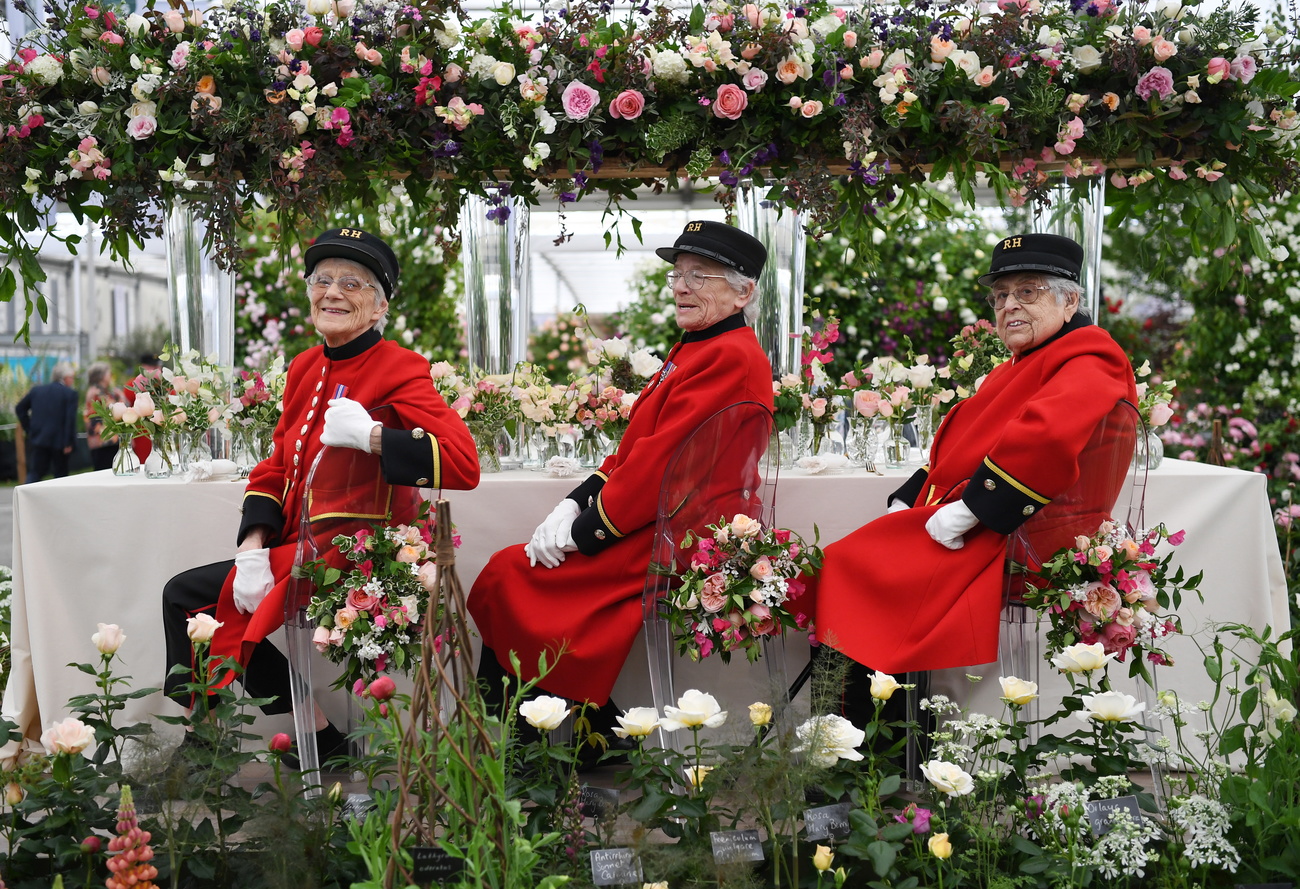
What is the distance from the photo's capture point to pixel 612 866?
61.4 inches

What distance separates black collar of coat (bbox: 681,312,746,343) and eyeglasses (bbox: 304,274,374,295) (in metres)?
0.78

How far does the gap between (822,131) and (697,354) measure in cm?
80

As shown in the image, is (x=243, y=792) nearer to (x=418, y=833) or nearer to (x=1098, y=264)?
(x=418, y=833)

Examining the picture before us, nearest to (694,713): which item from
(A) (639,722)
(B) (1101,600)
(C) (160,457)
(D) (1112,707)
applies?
(A) (639,722)

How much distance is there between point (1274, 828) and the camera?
1.67 metres

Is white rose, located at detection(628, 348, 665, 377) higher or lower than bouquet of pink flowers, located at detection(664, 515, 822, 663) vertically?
higher

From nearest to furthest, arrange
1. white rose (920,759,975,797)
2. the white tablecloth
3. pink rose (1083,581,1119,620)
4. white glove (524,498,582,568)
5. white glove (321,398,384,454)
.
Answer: white rose (920,759,975,797) → pink rose (1083,581,1119,620) → white glove (321,398,384,454) → white glove (524,498,582,568) → the white tablecloth

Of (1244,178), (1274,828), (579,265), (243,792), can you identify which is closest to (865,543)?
(1274,828)

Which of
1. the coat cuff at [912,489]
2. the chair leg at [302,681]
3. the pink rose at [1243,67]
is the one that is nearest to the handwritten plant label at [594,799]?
the chair leg at [302,681]

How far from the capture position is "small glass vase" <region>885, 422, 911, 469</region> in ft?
10.0

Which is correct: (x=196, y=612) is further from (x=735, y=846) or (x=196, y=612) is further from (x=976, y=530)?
(x=976, y=530)

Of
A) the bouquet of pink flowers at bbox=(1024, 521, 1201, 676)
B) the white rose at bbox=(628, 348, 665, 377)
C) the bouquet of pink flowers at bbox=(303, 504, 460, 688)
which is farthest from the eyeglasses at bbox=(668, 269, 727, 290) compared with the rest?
the bouquet of pink flowers at bbox=(1024, 521, 1201, 676)

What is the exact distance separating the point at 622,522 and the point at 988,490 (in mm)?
795

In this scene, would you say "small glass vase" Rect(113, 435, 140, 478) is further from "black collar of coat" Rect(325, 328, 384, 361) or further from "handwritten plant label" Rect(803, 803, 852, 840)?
"handwritten plant label" Rect(803, 803, 852, 840)
